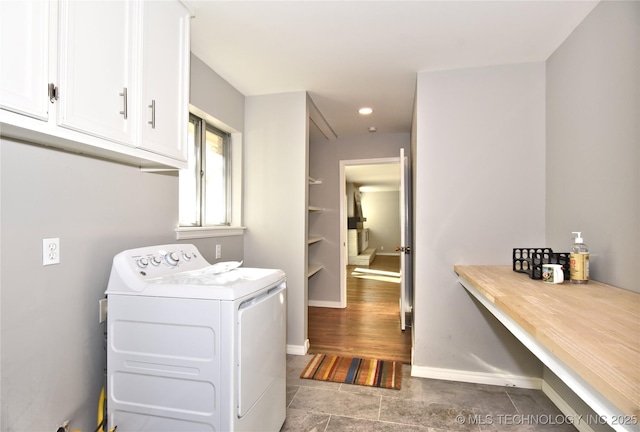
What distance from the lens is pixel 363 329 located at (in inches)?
156

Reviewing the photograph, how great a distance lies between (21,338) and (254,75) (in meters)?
2.33

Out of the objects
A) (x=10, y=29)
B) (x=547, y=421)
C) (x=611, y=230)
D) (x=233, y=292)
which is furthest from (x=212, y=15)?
(x=547, y=421)

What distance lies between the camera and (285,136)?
3.27 metres

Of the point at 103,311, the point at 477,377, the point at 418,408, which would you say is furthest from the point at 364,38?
the point at 477,377

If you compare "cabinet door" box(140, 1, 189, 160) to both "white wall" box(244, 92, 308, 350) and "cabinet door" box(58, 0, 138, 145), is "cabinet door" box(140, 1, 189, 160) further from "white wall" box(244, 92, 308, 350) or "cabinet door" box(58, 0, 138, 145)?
"white wall" box(244, 92, 308, 350)

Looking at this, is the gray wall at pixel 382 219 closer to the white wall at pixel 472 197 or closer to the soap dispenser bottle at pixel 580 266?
the white wall at pixel 472 197

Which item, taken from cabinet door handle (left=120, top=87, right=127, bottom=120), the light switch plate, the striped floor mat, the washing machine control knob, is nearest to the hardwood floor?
the striped floor mat

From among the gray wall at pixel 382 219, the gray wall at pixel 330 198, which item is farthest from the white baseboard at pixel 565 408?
the gray wall at pixel 382 219

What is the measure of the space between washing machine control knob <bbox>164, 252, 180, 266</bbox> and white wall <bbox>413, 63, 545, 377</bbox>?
6.03 ft

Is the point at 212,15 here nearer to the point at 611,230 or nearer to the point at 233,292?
the point at 233,292

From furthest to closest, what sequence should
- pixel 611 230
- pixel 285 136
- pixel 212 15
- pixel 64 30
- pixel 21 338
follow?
pixel 285 136 < pixel 212 15 < pixel 611 230 < pixel 21 338 < pixel 64 30

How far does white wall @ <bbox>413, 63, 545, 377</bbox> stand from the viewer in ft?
8.61

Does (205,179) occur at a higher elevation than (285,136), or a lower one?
lower

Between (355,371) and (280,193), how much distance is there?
66.8 inches
